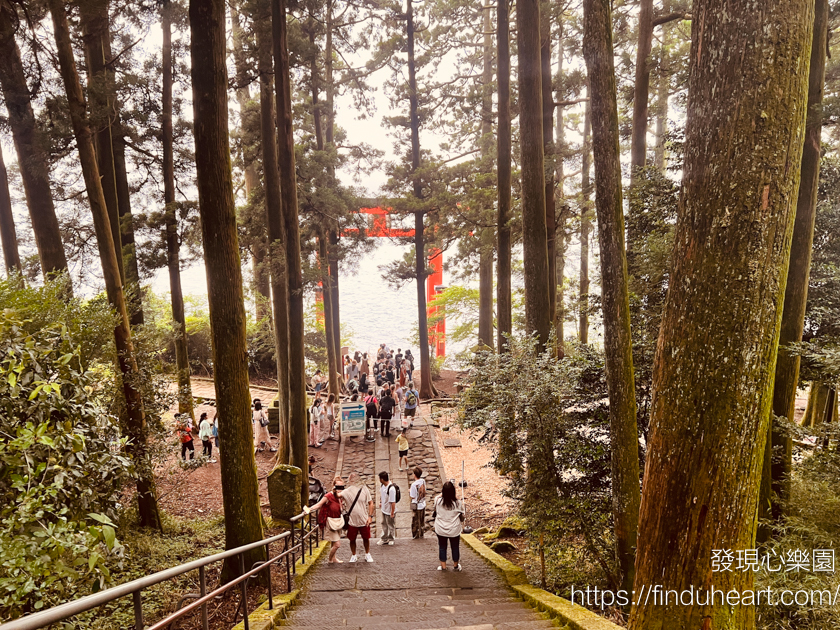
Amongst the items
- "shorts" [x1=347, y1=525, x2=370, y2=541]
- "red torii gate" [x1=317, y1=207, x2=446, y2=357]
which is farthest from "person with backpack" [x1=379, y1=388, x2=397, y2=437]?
"shorts" [x1=347, y1=525, x2=370, y2=541]

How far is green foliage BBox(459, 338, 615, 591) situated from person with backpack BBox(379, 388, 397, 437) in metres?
7.52

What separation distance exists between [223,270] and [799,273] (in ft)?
25.6

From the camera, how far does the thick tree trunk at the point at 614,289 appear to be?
529 centimetres

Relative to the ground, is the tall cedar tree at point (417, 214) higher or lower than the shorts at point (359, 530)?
higher

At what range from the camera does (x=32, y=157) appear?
29.3 ft

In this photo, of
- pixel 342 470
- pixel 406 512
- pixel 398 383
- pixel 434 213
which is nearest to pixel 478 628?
pixel 406 512

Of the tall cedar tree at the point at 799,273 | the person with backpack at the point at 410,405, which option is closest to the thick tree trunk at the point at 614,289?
the tall cedar tree at the point at 799,273

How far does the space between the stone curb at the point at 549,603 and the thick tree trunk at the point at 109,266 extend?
569 centimetres

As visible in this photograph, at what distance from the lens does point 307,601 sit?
18.3 feet

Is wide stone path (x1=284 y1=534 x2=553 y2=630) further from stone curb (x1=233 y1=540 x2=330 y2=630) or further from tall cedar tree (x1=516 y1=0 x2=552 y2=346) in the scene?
tall cedar tree (x1=516 y1=0 x2=552 y2=346)

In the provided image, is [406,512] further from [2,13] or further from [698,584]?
[2,13]

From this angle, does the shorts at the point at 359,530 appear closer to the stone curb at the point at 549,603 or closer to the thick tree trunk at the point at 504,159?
the stone curb at the point at 549,603

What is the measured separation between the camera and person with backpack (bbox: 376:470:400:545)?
8.39 m

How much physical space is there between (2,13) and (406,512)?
39.9 feet
